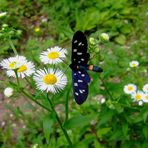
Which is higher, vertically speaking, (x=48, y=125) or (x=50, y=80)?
(x=50, y=80)

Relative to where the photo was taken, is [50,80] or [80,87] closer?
[80,87]

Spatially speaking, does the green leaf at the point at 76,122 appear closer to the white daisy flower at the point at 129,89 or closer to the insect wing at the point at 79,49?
the insect wing at the point at 79,49

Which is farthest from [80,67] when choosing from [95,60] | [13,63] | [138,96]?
[138,96]

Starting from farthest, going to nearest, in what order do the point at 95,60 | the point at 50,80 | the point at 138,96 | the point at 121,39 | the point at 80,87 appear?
1. the point at 121,39
2. the point at 138,96
3. the point at 95,60
4. the point at 50,80
5. the point at 80,87

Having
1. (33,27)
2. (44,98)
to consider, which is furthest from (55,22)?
(44,98)

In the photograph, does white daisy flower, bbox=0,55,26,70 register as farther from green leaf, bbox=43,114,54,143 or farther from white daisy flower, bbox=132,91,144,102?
white daisy flower, bbox=132,91,144,102

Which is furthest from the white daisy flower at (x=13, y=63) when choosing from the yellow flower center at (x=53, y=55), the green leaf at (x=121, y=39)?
the green leaf at (x=121, y=39)

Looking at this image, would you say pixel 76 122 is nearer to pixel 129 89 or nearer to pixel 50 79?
pixel 50 79

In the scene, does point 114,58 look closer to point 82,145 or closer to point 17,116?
point 17,116
